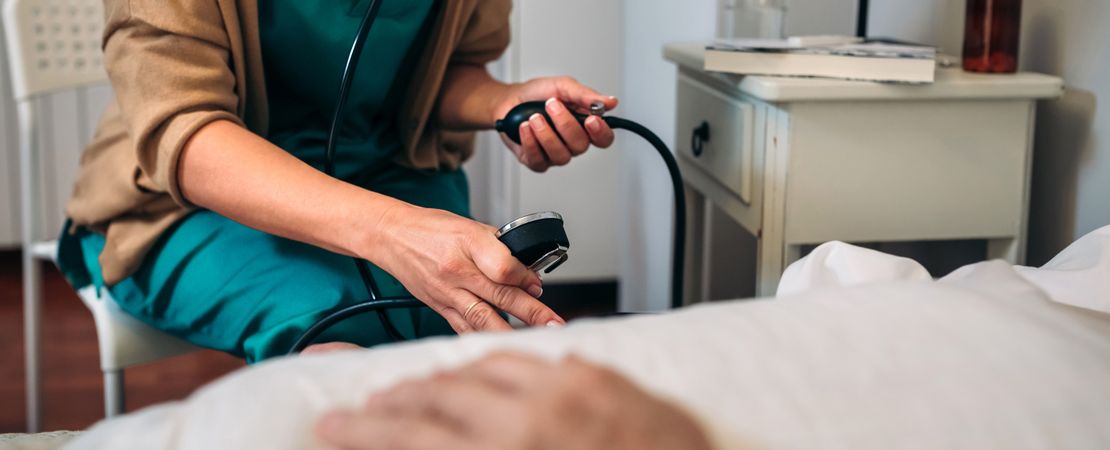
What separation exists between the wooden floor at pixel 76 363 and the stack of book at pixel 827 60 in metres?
1.31

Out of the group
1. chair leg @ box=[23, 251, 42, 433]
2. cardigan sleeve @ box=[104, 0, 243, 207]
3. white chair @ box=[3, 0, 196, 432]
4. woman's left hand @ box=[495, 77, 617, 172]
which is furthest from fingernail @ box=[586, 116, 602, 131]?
chair leg @ box=[23, 251, 42, 433]

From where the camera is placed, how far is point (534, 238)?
2.60ft

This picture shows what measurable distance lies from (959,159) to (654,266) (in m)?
1.00

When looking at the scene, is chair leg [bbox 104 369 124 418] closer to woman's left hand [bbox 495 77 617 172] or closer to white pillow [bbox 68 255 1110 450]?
woman's left hand [bbox 495 77 617 172]

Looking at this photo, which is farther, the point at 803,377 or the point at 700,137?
the point at 700,137

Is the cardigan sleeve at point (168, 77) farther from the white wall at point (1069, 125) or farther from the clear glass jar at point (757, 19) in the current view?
the white wall at point (1069, 125)

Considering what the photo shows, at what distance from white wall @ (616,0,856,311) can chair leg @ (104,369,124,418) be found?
3.04 feet

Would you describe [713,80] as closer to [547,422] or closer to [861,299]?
[861,299]

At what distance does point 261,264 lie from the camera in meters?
1.04

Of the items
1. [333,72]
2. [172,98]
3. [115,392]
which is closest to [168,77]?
[172,98]

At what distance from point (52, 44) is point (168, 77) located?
65 centimetres

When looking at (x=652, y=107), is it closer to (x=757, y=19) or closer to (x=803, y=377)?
(x=757, y=19)

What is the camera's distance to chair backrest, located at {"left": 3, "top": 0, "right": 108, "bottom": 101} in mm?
1468

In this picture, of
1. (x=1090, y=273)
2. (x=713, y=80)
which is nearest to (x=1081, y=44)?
(x=713, y=80)
